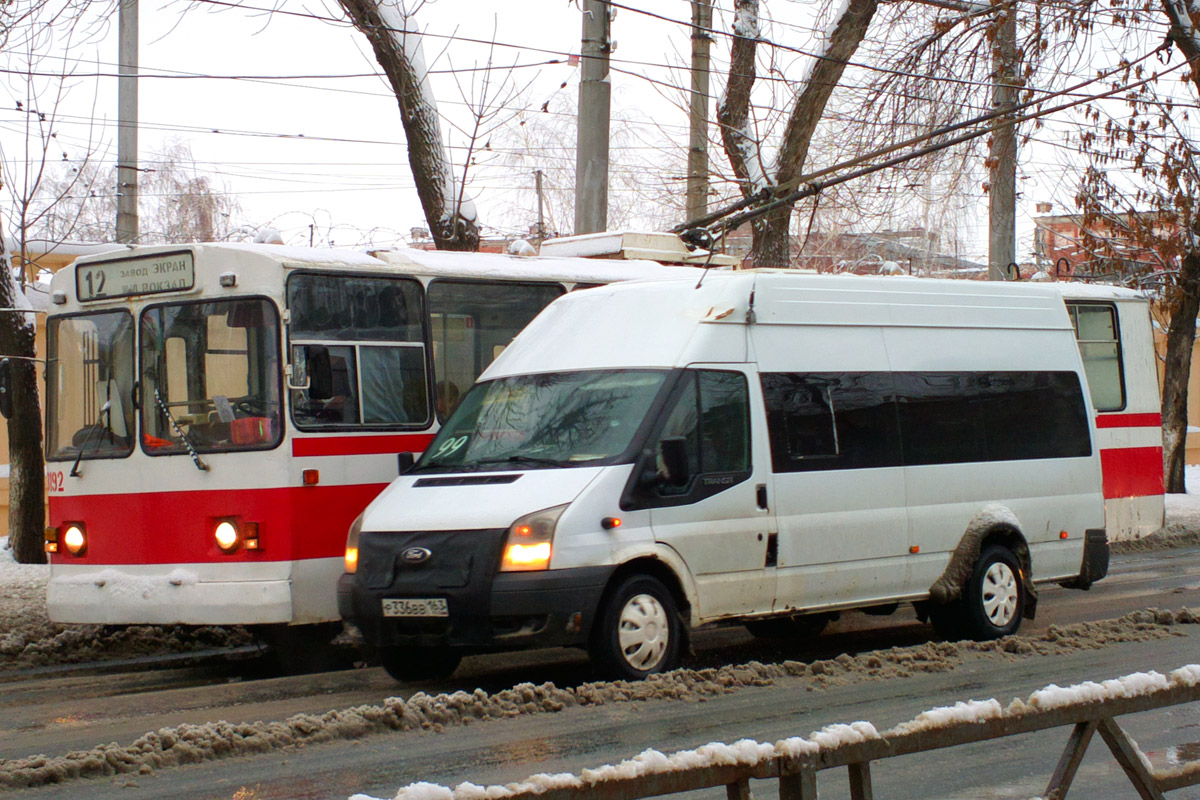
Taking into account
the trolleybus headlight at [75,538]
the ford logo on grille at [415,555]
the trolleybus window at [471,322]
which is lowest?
the trolleybus headlight at [75,538]

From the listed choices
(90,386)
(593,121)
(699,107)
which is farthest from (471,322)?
(699,107)

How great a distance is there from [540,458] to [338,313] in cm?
230

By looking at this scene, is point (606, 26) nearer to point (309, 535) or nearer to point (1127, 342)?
point (1127, 342)

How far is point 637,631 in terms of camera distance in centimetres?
828

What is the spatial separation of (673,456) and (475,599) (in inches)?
55.6

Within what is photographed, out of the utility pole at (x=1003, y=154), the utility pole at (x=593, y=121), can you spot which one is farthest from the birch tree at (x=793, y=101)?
the utility pole at (x=593, y=121)

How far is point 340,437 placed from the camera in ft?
33.0

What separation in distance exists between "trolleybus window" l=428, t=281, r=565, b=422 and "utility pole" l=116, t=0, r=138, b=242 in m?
8.72

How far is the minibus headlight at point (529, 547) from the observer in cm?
799

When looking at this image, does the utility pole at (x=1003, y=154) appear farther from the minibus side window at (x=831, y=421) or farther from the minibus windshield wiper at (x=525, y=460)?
the minibus windshield wiper at (x=525, y=460)

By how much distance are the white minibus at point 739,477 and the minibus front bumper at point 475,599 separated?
0.01 m

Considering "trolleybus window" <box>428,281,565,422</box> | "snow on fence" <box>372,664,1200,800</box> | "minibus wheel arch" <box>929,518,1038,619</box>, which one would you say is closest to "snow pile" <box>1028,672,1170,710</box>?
"snow on fence" <box>372,664,1200,800</box>

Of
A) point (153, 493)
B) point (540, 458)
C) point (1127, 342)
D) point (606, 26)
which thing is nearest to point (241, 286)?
point (153, 493)

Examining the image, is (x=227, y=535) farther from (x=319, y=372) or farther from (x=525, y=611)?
(x=525, y=611)
